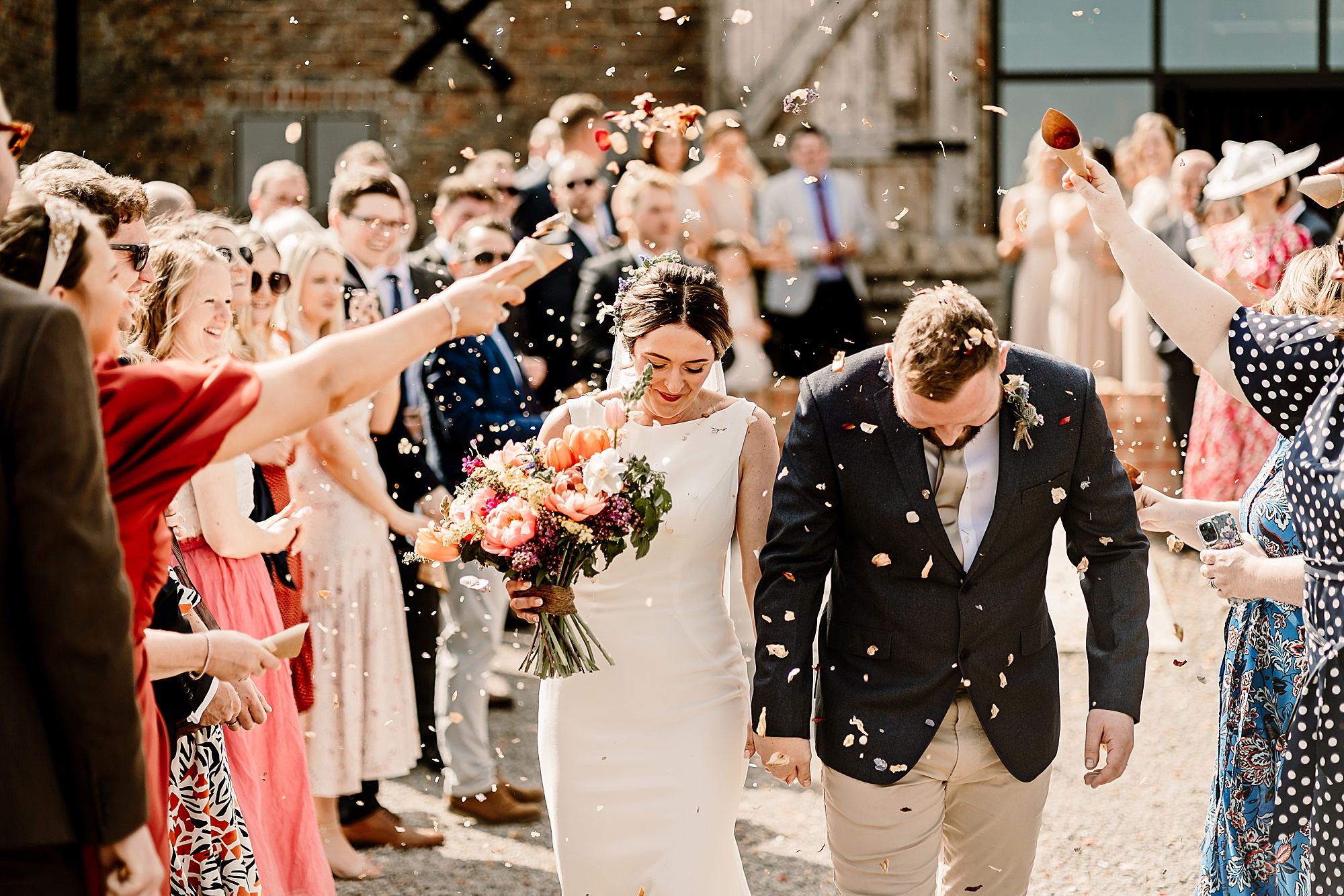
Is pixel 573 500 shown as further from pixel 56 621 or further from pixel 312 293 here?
pixel 312 293

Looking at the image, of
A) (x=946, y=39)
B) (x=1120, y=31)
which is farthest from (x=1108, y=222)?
(x=1120, y=31)

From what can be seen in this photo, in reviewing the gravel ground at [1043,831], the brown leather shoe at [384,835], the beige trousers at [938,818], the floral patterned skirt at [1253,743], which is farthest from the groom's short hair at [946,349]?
the brown leather shoe at [384,835]

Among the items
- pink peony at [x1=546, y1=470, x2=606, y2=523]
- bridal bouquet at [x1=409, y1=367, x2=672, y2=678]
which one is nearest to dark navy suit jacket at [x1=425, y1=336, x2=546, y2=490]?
bridal bouquet at [x1=409, y1=367, x2=672, y2=678]

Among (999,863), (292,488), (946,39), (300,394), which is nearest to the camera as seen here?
(300,394)

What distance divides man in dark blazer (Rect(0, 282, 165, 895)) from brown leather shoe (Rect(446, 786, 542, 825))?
11.1 ft

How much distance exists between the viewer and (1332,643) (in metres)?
2.93

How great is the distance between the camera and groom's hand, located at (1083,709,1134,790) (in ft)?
11.0

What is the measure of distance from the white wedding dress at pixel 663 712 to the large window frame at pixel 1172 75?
28.3 ft

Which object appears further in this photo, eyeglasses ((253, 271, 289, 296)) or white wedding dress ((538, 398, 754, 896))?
eyeglasses ((253, 271, 289, 296))

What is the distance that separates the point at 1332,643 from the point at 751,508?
1.50m

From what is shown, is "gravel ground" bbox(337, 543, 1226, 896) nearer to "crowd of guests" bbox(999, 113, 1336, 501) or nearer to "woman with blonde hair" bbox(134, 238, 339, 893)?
"woman with blonde hair" bbox(134, 238, 339, 893)

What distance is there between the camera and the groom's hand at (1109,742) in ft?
11.0

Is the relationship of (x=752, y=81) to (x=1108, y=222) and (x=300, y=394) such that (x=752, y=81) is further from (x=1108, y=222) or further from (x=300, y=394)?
(x=300, y=394)

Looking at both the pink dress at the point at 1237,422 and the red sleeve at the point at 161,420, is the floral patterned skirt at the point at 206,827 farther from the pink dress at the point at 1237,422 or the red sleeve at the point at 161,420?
the pink dress at the point at 1237,422
